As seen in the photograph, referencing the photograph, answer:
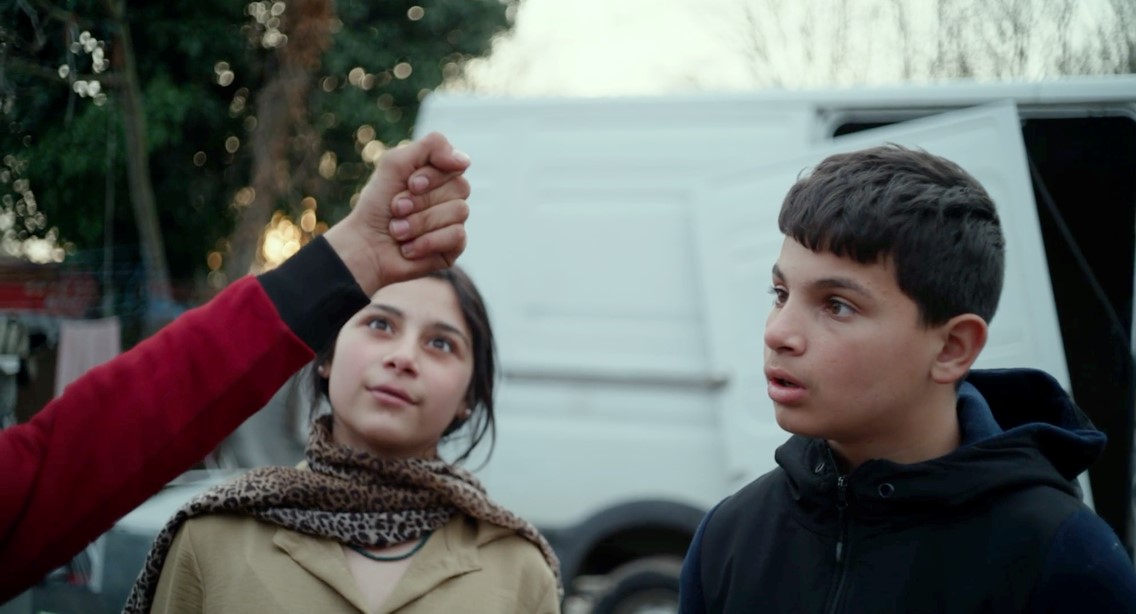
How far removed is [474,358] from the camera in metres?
1.87

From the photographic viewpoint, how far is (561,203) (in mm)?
3818

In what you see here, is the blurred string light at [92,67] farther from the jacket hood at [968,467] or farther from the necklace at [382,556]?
the jacket hood at [968,467]

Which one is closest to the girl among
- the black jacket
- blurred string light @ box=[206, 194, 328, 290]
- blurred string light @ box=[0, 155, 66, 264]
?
the black jacket

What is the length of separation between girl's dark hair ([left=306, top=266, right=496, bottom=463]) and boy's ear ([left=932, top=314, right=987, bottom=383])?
86 cm

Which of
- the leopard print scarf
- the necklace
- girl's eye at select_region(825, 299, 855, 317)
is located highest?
girl's eye at select_region(825, 299, 855, 317)

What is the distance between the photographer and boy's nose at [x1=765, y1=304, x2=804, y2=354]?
4.12 feet

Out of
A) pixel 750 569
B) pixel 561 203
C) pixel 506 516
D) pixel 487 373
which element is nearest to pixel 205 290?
pixel 561 203

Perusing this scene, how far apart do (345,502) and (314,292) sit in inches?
25.6

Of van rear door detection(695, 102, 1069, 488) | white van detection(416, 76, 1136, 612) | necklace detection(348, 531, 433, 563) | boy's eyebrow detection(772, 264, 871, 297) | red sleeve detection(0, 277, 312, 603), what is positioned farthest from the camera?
white van detection(416, 76, 1136, 612)

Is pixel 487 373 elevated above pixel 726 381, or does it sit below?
above

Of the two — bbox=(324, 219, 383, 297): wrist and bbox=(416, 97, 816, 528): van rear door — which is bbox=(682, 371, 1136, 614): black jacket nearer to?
bbox=(324, 219, 383, 297): wrist

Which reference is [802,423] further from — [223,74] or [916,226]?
[223,74]

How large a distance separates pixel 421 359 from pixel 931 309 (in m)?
0.85

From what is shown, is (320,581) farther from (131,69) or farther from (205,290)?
(205,290)
